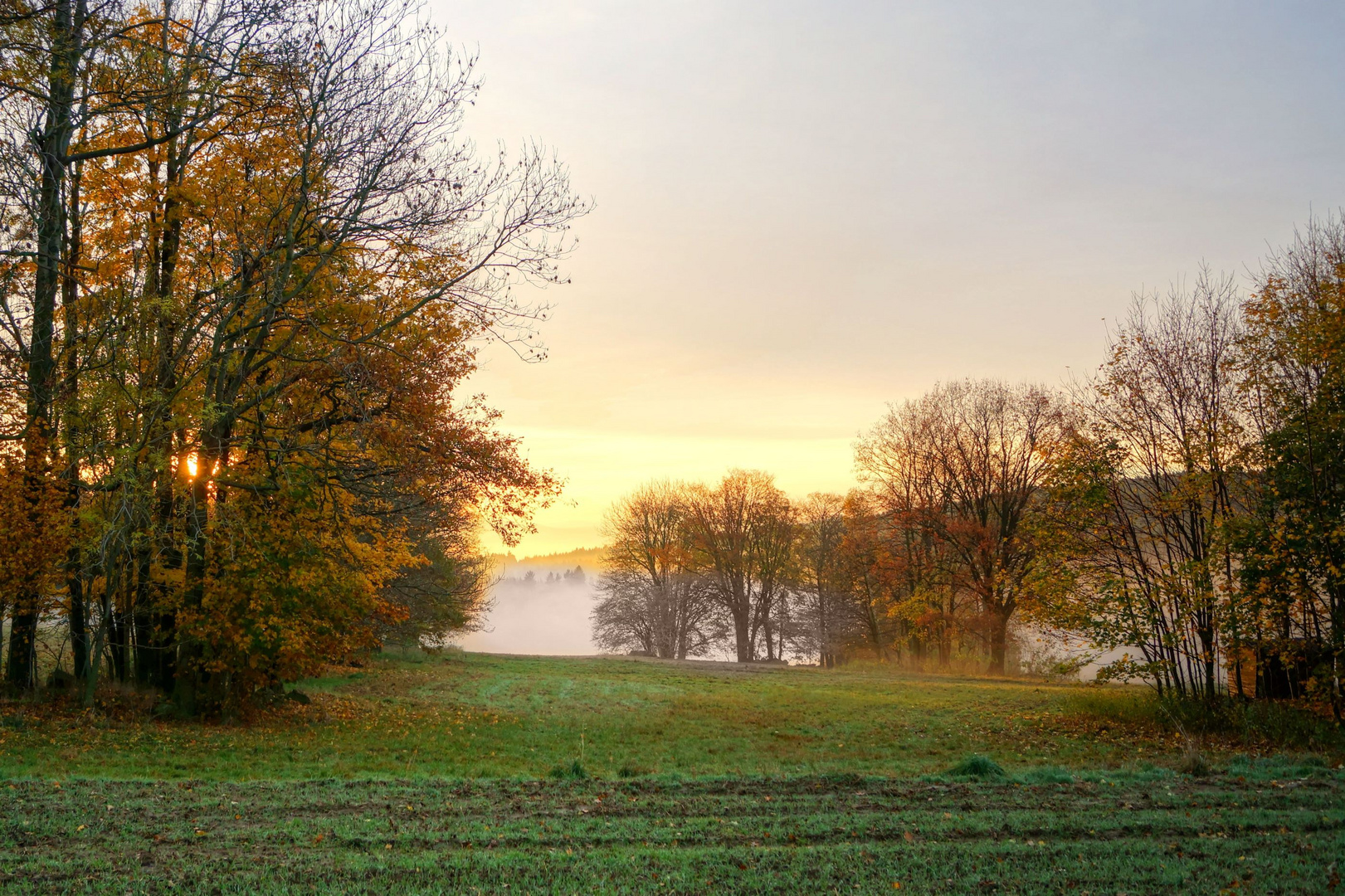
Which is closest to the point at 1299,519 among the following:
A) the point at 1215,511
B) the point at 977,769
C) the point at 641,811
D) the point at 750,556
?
the point at 1215,511

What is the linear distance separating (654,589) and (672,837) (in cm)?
4782

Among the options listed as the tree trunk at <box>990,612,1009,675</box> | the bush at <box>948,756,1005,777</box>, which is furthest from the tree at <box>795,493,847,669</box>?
the bush at <box>948,756,1005,777</box>

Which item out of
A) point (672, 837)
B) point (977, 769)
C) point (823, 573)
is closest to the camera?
point (672, 837)

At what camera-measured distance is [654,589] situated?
5459 cm

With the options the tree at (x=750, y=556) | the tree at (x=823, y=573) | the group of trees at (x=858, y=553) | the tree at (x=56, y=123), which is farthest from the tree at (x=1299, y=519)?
the tree at (x=750, y=556)

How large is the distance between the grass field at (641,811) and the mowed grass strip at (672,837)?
3 centimetres

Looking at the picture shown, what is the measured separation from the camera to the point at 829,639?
49.2m

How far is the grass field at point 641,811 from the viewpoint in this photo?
6.00m

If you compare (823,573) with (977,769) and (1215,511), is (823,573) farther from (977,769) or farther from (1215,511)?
(977,769)

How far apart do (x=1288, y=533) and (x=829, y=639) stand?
3596 centimetres

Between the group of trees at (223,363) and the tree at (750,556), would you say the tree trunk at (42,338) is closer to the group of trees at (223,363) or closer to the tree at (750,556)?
the group of trees at (223,363)

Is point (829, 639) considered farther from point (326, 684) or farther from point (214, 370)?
point (214, 370)

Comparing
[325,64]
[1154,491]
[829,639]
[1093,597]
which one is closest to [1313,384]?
[1154,491]

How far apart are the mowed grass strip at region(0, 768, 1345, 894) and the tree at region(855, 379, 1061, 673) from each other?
2730 centimetres
